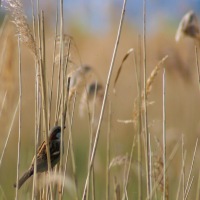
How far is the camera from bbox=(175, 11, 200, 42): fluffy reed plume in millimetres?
2629

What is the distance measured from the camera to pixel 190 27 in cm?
265

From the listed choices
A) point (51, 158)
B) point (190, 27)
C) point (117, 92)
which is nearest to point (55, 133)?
point (51, 158)

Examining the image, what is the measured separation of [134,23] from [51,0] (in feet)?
14.7

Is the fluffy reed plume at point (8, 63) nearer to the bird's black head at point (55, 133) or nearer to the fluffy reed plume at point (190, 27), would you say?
the bird's black head at point (55, 133)

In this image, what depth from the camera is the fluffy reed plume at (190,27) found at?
263cm

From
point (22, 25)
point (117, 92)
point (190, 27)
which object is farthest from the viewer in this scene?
point (117, 92)

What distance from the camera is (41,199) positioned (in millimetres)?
2232

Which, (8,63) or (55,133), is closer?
(55,133)

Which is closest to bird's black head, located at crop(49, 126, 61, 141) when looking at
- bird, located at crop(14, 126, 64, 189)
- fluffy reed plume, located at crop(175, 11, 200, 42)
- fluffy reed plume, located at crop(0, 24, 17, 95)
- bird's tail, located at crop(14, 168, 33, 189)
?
bird, located at crop(14, 126, 64, 189)

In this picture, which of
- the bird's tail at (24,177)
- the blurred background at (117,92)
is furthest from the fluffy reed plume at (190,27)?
the bird's tail at (24,177)

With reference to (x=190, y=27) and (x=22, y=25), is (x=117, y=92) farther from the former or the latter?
(x=22, y=25)

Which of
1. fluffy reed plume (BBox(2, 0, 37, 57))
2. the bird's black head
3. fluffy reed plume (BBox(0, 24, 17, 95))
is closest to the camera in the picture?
fluffy reed plume (BBox(2, 0, 37, 57))

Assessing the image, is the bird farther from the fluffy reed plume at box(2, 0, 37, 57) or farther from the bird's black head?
the fluffy reed plume at box(2, 0, 37, 57)

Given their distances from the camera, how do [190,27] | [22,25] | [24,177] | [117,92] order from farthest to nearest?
[117,92] < [190,27] < [24,177] < [22,25]
